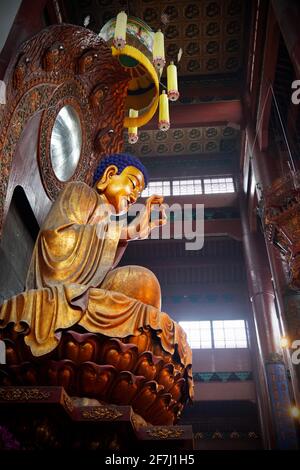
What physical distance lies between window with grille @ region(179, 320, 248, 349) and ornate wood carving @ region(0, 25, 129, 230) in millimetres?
5869

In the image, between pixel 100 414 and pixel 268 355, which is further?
pixel 268 355

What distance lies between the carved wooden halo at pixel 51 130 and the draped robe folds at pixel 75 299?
0.74 metres

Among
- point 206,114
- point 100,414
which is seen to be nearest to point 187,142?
point 206,114

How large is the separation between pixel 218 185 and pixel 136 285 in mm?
7742

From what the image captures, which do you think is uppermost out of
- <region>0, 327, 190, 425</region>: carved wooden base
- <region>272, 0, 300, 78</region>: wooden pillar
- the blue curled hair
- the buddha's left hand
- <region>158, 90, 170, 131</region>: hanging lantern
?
<region>272, 0, 300, 78</region>: wooden pillar

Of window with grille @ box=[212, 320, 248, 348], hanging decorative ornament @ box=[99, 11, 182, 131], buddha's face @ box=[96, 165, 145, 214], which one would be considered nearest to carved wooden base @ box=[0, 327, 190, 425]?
buddha's face @ box=[96, 165, 145, 214]

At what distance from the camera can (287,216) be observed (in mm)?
4098

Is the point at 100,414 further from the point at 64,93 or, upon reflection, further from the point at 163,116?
the point at 163,116

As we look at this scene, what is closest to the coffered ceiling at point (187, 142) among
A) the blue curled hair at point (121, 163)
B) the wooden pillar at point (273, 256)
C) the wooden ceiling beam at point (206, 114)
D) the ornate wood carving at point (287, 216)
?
the wooden ceiling beam at point (206, 114)

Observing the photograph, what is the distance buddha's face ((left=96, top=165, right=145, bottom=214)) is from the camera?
2.72 metres

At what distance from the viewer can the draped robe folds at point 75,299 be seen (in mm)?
1708

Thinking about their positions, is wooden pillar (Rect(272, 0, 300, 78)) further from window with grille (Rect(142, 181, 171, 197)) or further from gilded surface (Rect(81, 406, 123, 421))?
window with grille (Rect(142, 181, 171, 197))

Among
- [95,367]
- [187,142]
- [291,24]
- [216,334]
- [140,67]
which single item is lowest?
[95,367]
